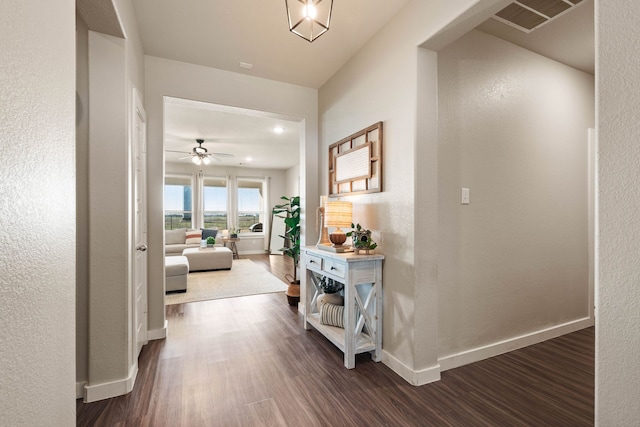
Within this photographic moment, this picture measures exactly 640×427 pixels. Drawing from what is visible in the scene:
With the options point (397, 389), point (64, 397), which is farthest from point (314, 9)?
point (397, 389)

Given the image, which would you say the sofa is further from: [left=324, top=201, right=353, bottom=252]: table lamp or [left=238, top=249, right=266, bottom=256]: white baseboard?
[left=324, top=201, right=353, bottom=252]: table lamp

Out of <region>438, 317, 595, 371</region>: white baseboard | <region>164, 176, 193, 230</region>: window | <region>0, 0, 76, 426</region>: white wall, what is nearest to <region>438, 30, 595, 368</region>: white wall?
<region>438, 317, 595, 371</region>: white baseboard

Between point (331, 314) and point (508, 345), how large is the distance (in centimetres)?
150

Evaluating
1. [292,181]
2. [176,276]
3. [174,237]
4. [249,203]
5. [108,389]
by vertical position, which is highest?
[292,181]

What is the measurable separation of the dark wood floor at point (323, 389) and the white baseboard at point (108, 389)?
0.04 metres

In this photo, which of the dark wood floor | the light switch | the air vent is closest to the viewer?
the dark wood floor

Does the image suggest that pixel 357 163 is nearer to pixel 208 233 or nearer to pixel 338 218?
pixel 338 218

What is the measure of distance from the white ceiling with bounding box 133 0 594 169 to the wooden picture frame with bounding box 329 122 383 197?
794mm

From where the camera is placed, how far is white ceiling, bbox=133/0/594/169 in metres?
2.15

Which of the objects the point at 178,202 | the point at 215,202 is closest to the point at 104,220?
the point at 178,202

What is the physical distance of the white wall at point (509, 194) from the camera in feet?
7.35

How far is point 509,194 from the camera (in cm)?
250

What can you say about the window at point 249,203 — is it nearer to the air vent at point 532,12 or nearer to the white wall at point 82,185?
the white wall at point 82,185

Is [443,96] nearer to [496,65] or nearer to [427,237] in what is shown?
[496,65]
